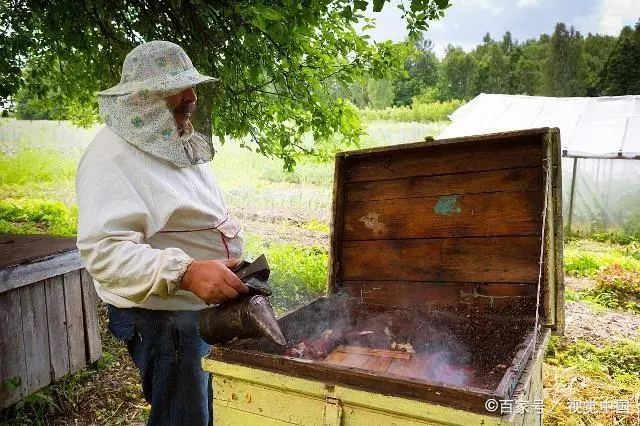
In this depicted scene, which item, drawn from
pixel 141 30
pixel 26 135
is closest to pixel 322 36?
pixel 141 30

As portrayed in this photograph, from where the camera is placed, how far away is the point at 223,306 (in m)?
1.61

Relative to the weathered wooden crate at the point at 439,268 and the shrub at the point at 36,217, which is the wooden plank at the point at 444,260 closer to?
the weathered wooden crate at the point at 439,268

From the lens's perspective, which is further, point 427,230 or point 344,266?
point 344,266

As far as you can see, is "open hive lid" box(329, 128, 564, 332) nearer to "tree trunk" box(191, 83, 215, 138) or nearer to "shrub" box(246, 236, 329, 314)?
"tree trunk" box(191, 83, 215, 138)

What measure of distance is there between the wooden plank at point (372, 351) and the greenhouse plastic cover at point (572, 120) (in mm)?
9509

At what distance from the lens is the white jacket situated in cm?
156

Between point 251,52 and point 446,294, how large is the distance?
3103mm

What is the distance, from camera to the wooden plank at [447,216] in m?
2.41

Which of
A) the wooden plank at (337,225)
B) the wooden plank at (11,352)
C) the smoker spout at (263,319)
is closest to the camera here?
the smoker spout at (263,319)

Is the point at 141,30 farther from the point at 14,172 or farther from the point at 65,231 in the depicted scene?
the point at 14,172

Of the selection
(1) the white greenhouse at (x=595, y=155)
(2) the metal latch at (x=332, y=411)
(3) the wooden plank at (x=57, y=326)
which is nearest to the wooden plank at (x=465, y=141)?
(2) the metal latch at (x=332, y=411)

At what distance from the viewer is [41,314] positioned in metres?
3.39

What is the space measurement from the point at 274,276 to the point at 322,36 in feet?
10.4

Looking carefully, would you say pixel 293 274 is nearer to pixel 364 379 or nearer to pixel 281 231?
pixel 281 231
